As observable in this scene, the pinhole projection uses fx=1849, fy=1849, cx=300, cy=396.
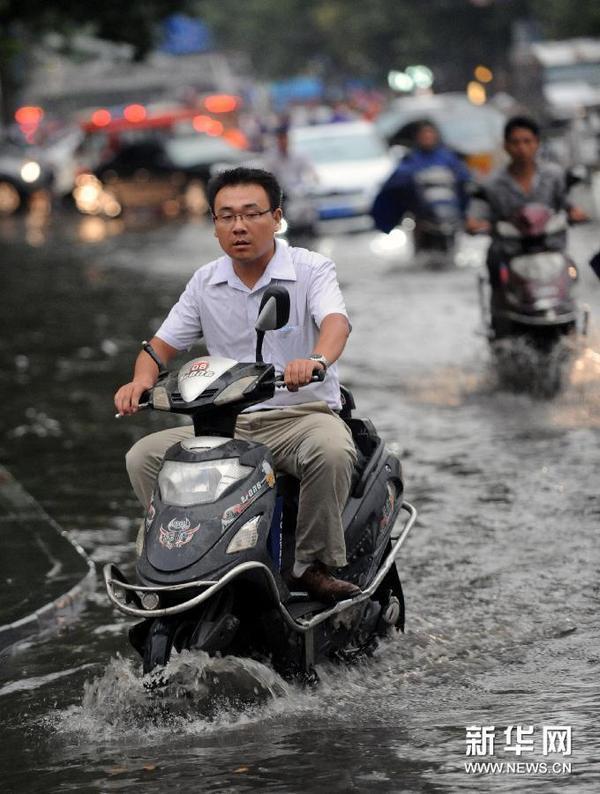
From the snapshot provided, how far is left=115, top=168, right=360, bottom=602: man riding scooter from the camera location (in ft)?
19.7

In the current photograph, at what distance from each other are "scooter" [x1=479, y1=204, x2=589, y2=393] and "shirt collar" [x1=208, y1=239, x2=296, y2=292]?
255 inches

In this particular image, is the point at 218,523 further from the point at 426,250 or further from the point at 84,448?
the point at 426,250

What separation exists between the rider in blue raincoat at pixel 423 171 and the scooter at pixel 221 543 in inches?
579

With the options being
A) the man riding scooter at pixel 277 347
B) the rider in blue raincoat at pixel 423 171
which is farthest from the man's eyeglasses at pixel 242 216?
the rider in blue raincoat at pixel 423 171

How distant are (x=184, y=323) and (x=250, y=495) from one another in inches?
36.0

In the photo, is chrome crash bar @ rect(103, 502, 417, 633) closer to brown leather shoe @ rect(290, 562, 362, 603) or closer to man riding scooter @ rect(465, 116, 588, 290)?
brown leather shoe @ rect(290, 562, 362, 603)

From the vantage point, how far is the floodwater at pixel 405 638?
5.43 metres

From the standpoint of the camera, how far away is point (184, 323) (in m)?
6.41

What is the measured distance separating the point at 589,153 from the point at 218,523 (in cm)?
2753

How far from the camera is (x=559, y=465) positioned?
1003cm

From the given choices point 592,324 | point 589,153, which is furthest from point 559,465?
point 589,153

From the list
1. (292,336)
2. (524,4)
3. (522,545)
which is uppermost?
(524,4)

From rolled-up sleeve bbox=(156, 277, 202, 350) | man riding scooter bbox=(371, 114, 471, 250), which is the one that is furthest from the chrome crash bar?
man riding scooter bbox=(371, 114, 471, 250)

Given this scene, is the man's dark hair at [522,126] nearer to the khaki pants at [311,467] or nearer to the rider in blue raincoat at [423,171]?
the khaki pants at [311,467]
